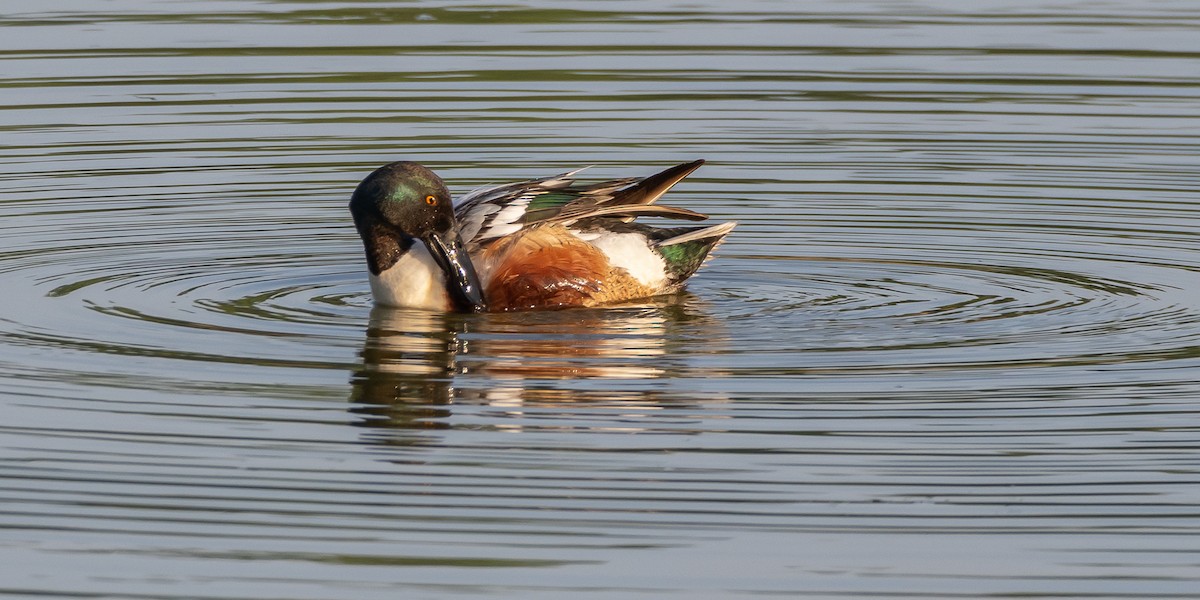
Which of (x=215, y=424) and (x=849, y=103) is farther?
(x=849, y=103)

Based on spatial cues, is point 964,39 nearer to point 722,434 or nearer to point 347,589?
point 722,434

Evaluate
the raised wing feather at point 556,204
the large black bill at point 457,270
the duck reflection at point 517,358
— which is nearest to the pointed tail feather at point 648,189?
the raised wing feather at point 556,204

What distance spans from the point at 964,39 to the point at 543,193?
9011mm

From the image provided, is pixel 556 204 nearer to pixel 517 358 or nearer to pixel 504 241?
pixel 504 241

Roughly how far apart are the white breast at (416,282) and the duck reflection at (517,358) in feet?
0.25

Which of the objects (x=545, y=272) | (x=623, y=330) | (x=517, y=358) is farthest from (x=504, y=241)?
(x=517, y=358)

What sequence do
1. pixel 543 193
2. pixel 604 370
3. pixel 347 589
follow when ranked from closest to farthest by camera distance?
pixel 347 589 < pixel 604 370 < pixel 543 193

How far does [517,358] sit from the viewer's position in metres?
9.41

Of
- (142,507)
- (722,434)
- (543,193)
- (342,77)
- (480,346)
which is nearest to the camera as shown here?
(142,507)

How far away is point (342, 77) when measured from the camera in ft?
57.4

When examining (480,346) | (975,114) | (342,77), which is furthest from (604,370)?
(342,77)

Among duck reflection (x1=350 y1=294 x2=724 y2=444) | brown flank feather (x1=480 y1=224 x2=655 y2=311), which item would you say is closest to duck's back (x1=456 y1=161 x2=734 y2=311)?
brown flank feather (x1=480 y1=224 x2=655 y2=311)

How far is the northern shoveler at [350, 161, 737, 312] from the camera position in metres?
10.4

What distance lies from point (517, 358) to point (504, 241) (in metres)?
1.31
